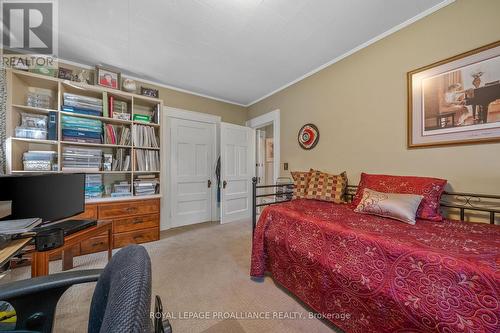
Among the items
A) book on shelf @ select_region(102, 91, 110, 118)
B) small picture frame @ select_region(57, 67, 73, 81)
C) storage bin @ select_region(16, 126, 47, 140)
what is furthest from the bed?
small picture frame @ select_region(57, 67, 73, 81)

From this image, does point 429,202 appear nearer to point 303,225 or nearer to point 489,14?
point 303,225

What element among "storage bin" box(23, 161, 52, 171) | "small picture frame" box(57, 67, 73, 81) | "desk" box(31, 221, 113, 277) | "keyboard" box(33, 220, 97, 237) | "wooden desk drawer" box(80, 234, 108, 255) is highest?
"small picture frame" box(57, 67, 73, 81)

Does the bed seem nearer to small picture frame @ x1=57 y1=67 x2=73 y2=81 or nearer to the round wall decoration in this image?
the round wall decoration

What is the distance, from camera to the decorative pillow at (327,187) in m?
2.19

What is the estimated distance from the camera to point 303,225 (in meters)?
1.52

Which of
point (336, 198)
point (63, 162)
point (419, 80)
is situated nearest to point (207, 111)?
point (63, 162)

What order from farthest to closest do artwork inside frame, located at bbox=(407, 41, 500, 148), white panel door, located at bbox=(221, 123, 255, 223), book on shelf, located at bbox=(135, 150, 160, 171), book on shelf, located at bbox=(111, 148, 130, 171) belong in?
white panel door, located at bbox=(221, 123, 255, 223) → book on shelf, located at bbox=(135, 150, 160, 171) → book on shelf, located at bbox=(111, 148, 130, 171) → artwork inside frame, located at bbox=(407, 41, 500, 148)

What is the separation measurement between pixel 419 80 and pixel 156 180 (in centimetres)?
331

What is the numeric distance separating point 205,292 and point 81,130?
7.85 ft

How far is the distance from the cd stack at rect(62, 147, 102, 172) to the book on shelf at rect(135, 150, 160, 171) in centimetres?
43

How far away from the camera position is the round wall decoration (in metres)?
2.74

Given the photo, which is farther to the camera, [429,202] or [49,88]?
[49,88]

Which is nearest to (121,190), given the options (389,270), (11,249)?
(11,249)

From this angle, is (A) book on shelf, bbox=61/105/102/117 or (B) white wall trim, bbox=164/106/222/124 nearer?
(A) book on shelf, bbox=61/105/102/117
